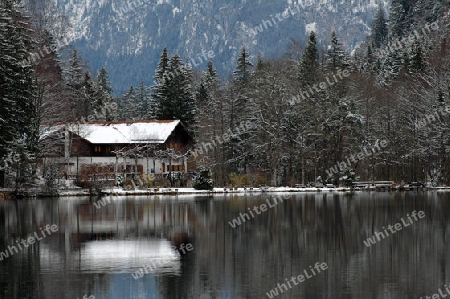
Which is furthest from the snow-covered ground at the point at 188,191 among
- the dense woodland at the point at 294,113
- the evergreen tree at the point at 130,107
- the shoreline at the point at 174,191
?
the evergreen tree at the point at 130,107

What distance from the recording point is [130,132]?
73812 mm

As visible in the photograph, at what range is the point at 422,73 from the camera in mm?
76938

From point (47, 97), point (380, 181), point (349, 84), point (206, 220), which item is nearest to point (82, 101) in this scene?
point (47, 97)

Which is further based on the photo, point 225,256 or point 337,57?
point 337,57

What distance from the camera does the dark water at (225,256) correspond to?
15703mm

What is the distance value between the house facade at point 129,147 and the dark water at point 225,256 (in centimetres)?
3458

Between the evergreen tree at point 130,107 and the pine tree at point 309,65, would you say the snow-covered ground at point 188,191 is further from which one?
the evergreen tree at point 130,107

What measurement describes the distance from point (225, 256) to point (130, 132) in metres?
54.8

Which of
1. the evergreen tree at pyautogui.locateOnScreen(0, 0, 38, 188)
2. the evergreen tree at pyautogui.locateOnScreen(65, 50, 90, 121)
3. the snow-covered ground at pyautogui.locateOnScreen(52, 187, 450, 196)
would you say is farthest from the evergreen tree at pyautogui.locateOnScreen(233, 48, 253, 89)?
the evergreen tree at pyautogui.locateOnScreen(0, 0, 38, 188)

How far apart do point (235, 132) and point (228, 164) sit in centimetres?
371

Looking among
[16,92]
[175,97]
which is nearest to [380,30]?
[175,97]

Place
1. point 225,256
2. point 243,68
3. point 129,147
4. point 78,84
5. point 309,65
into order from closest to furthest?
point 225,256
point 129,147
point 309,65
point 78,84
point 243,68

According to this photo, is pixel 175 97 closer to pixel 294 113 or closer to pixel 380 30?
pixel 294 113

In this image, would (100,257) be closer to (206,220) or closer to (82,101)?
(206,220)
